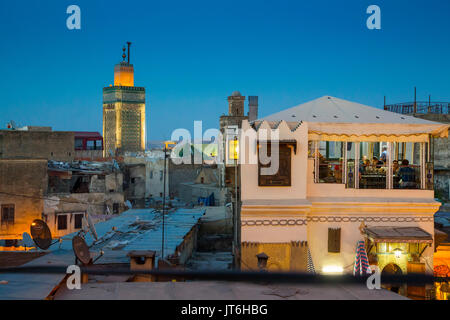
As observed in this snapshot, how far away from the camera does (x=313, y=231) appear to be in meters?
10.0

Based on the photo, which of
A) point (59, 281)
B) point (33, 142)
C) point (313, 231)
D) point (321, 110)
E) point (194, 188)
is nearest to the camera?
point (59, 281)

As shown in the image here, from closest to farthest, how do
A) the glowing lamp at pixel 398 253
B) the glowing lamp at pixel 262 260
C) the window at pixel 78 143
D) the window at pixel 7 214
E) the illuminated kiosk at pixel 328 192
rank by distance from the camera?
the glowing lamp at pixel 262 260, the illuminated kiosk at pixel 328 192, the glowing lamp at pixel 398 253, the window at pixel 7 214, the window at pixel 78 143

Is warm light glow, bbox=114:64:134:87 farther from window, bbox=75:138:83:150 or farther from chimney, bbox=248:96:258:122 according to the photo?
chimney, bbox=248:96:258:122

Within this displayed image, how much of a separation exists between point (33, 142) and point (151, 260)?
731 inches

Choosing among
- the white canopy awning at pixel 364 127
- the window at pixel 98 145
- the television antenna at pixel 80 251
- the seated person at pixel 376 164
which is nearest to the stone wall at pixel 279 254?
the white canopy awning at pixel 364 127

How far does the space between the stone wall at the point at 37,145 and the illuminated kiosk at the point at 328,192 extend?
16.9m

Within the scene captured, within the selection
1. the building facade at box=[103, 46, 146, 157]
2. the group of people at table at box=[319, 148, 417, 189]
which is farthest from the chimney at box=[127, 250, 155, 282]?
the building facade at box=[103, 46, 146, 157]

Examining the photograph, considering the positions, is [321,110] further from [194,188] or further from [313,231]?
[194,188]

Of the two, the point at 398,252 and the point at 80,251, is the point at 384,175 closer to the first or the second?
the point at 398,252

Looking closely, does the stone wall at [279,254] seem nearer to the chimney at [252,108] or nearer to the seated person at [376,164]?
the seated person at [376,164]

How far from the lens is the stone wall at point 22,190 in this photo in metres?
17.7

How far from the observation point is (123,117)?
6775cm

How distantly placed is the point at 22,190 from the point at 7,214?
1.01 m
